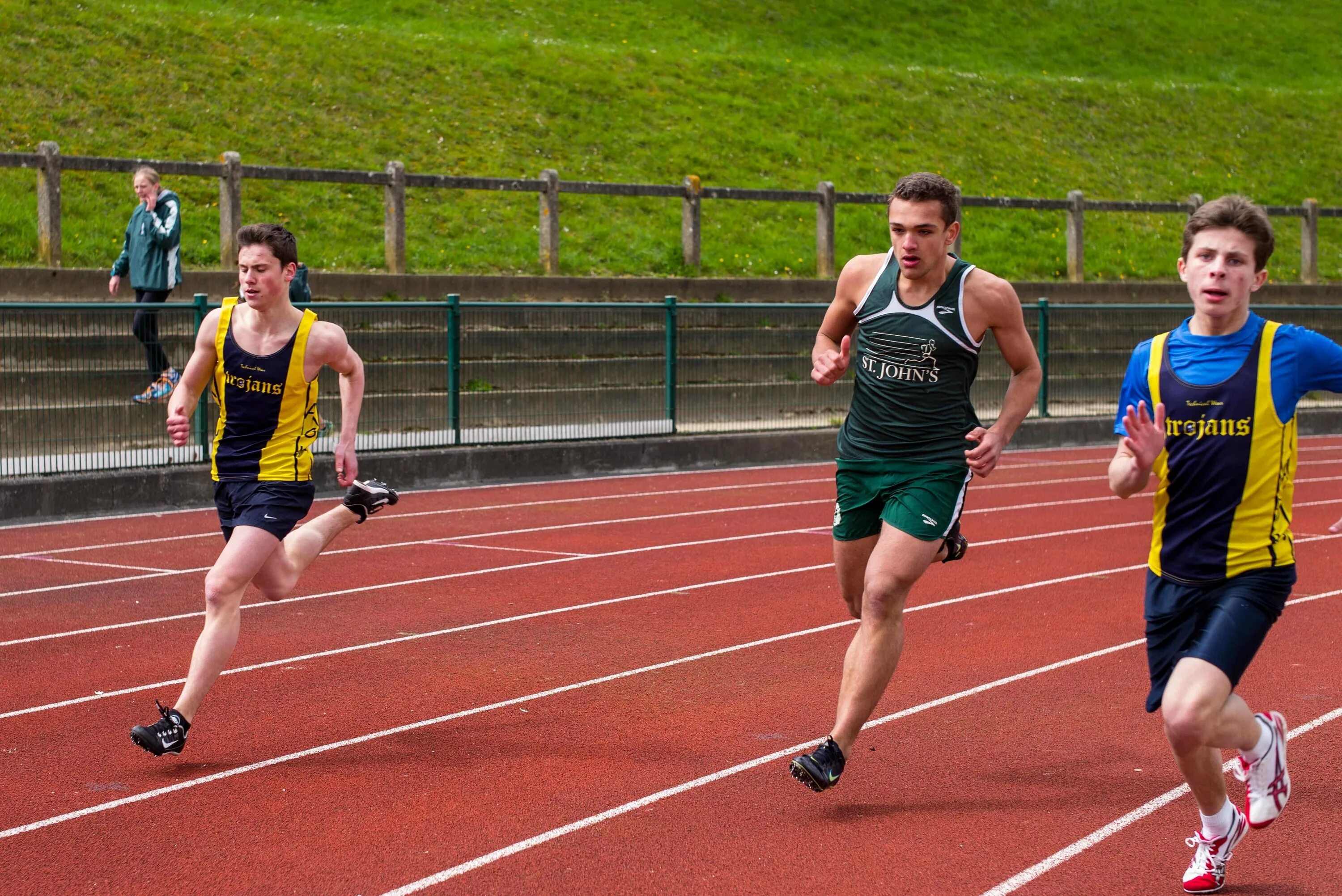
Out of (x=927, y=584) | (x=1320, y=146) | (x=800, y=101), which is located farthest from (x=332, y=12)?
(x=927, y=584)

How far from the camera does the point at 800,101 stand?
32.5m

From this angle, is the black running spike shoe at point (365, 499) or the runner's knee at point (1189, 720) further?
the black running spike shoe at point (365, 499)

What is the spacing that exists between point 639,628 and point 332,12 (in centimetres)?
2754

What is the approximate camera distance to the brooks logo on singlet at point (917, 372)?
5.43 metres

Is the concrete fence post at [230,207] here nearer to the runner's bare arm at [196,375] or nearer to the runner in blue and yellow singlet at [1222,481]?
the runner's bare arm at [196,375]

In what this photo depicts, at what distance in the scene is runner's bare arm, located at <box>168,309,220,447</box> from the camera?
605 cm

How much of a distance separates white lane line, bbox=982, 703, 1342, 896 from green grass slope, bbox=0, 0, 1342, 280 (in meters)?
16.4

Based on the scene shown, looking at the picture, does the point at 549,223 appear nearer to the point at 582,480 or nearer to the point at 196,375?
the point at 582,480

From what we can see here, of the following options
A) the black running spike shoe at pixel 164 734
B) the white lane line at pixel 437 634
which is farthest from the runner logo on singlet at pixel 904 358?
the white lane line at pixel 437 634

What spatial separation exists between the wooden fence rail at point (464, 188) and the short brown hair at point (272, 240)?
1134 cm

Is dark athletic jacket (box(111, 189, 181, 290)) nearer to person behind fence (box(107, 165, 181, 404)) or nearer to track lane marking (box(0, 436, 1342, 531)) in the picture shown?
person behind fence (box(107, 165, 181, 404))

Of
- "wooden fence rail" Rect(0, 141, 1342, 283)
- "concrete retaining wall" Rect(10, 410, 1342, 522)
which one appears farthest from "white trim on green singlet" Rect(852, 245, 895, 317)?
"wooden fence rail" Rect(0, 141, 1342, 283)

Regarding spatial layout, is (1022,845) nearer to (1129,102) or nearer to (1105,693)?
(1105,693)

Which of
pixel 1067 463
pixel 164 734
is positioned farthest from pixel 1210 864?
pixel 1067 463
